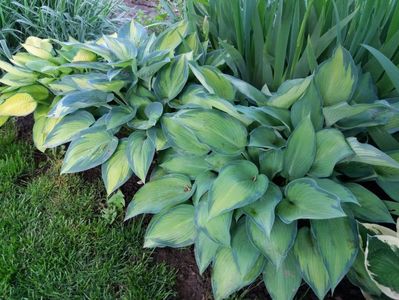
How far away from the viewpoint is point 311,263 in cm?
149

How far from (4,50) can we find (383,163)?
2.31 m

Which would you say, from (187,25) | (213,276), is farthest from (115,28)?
(213,276)

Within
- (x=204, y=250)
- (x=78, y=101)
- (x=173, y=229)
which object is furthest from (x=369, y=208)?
(x=78, y=101)

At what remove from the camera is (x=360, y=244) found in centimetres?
146

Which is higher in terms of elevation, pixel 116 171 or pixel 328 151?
pixel 328 151

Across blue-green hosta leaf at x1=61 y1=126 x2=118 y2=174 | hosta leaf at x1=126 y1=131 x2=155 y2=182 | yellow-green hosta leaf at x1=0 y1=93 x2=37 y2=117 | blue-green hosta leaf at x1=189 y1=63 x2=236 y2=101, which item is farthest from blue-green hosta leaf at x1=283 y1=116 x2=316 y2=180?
yellow-green hosta leaf at x1=0 y1=93 x2=37 y2=117

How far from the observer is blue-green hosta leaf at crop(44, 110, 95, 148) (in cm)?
206

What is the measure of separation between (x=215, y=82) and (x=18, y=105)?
1.14 m

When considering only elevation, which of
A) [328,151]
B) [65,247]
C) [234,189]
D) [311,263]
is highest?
[328,151]

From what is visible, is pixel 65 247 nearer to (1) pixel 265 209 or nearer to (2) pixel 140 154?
(2) pixel 140 154

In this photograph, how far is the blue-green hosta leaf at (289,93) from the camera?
153 cm

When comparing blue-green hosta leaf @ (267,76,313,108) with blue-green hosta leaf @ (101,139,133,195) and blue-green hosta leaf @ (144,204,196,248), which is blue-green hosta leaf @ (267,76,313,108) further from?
blue-green hosta leaf @ (101,139,133,195)

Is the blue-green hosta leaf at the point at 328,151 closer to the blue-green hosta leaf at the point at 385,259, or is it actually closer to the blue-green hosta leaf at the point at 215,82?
the blue-green hosta leaf at the point at 385,259

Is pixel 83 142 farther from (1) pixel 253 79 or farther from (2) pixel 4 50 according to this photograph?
(2) pixel 4 50
